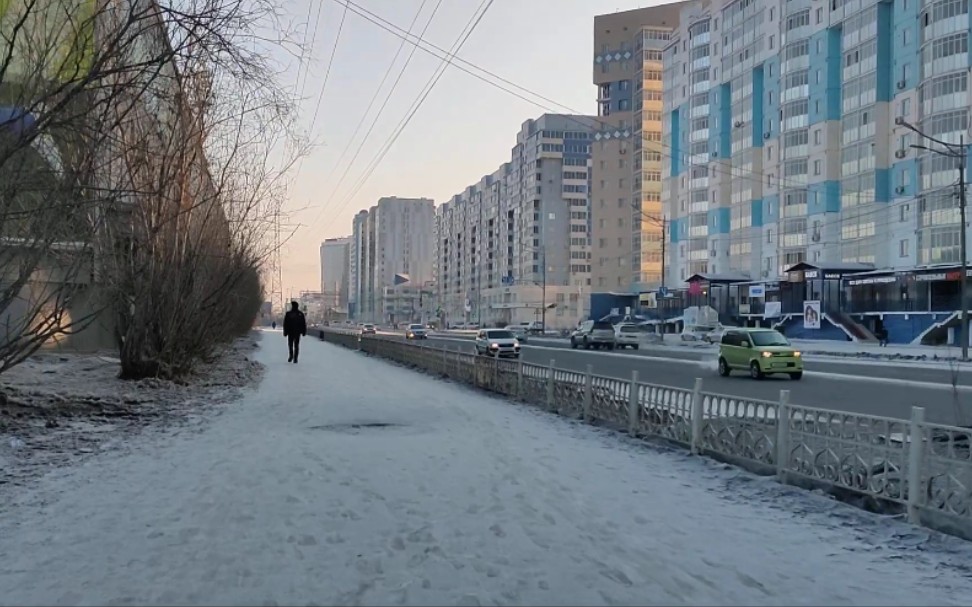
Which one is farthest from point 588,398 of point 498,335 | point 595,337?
point 595,337

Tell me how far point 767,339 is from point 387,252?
147545mm

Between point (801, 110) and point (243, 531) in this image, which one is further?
point (801, 110)

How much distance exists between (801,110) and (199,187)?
63.5 m

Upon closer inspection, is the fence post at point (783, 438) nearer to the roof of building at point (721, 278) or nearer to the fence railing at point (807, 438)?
the fence railing at point (807, 438)

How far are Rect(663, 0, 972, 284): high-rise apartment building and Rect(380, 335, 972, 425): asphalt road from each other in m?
28.3

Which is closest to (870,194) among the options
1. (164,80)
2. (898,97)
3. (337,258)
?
(898,97)

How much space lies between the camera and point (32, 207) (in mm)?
9125

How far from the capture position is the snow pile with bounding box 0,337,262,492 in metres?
9.27

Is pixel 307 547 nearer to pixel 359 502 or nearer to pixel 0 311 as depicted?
pixel 359 502

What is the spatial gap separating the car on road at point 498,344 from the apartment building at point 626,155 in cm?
7368

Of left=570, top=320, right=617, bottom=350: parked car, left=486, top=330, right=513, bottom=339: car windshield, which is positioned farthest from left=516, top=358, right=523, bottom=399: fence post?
left=570, top=320, right=617, bottom=350: parked car

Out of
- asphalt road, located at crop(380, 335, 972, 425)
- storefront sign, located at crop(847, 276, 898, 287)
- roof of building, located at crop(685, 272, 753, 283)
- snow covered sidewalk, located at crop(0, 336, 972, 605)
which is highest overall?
roof of building, located at crop(685, 272, 753, 283)

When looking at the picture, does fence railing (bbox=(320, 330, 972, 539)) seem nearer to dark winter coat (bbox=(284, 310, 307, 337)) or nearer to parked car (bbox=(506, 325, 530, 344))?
dark winter coat (bbox=(284, 310, 307, 337))

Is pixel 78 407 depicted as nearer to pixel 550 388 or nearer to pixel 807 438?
pixel 550 388
